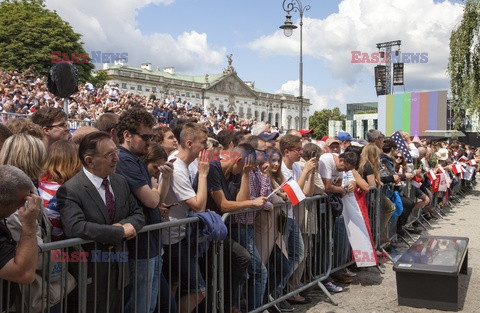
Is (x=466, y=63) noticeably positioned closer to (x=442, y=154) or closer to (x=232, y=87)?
(x=442, y=154)

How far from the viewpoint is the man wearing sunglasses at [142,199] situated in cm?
351

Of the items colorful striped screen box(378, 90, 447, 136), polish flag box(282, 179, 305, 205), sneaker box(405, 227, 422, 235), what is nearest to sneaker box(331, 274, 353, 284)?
polish flag box(282, 179, 305, 205)

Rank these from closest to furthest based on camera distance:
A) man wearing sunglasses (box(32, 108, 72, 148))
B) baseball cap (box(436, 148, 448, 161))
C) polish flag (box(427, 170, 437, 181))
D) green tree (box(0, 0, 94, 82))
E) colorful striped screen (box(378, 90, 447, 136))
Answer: man wearing sunglasses (box(32, 108, 72, 148))
polish flag (box(427, 170, 437, 181))
baseball cap (box(436, 148, 448, 161))
colorful striped screen (box(378, 90, 447, 136))
green tree (box(0, 0, 94, 82))

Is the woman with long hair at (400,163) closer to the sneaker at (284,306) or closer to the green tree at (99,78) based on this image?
the sneaker at (284,306)

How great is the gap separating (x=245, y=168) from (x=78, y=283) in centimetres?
187

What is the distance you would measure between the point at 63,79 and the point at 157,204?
4.95 metres

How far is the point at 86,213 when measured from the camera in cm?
310

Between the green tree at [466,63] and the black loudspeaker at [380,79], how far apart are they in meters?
29.3

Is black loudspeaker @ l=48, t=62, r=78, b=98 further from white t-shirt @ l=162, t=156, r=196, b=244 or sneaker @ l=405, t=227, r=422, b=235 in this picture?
sneaker @ l=405, t=227, r=422, b=235

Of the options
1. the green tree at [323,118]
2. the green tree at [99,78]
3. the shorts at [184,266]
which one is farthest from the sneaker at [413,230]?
the green tree at [323,118]

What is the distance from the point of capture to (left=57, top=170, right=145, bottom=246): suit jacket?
3018 millimetres

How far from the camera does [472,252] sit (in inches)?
331

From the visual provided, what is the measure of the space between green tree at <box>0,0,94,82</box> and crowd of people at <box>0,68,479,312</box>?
43531mm

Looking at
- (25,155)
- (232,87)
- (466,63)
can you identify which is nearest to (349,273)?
(25,155)
